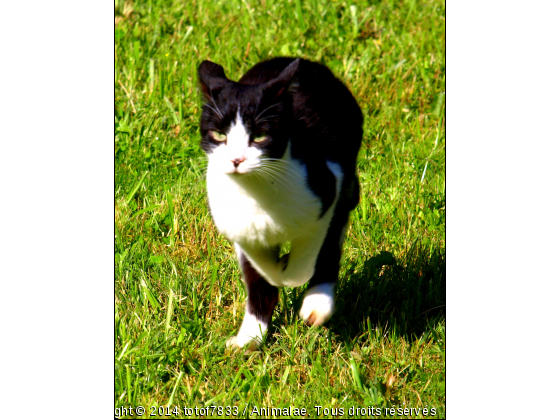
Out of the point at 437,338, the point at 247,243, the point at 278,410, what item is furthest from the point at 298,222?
the point at 437,338

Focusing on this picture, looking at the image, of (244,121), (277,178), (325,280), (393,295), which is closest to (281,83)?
(244,121)

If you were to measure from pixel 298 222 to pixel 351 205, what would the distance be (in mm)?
698

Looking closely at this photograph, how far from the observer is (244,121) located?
86.1 inches

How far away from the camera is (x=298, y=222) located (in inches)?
95.4

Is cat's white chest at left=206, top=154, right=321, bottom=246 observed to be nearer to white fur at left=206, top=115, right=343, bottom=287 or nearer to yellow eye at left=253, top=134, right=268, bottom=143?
white fur at left=206, top=115, right=343, bottom=287

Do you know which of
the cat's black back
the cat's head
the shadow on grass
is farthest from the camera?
the shadow on grass

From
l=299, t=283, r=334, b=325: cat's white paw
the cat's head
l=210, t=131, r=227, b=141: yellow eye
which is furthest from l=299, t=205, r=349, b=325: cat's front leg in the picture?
l=210, t=131, r=227, b=141: yellow eye

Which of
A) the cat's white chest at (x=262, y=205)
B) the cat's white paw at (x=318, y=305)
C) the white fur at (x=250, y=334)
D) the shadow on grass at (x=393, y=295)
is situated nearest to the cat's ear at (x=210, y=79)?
the cat's white chest at (x=262, y=205)

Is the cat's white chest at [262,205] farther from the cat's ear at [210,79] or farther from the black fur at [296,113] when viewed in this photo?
the cat's ear at [210,79]

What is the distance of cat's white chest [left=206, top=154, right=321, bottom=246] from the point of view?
2.35 metres

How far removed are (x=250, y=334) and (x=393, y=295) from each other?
775mm

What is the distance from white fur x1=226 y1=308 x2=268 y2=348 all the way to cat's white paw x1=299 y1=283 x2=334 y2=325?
272 millimetres

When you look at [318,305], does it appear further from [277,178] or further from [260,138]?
[260,138]

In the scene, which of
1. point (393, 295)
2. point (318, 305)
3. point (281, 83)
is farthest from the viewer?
point (393, 295)
